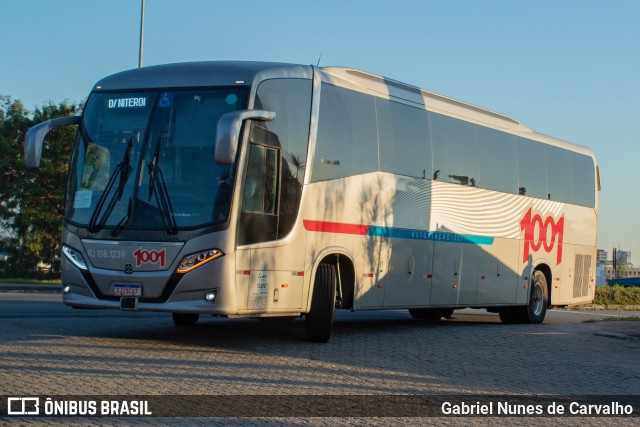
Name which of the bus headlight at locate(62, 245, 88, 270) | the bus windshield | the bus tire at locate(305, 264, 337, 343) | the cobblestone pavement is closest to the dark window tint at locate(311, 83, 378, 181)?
the bus tire at locate(305, 264, 337, 343)

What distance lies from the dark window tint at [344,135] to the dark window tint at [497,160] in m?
4.66

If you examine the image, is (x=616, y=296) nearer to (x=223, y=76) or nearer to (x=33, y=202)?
(x=33, y=202)

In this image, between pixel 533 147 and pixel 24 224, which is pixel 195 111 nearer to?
pixel 533 147

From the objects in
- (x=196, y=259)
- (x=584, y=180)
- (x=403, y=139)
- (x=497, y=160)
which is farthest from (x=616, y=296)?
(x=196, y=259)

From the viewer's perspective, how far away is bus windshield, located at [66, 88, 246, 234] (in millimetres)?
13251

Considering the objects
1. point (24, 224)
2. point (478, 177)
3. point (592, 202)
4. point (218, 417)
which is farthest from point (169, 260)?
point (24, 224)

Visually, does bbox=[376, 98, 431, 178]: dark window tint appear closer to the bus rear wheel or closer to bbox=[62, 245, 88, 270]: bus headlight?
bbox=[62, 245, 88, 270]: bus headlight

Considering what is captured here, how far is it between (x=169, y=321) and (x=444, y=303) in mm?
5143

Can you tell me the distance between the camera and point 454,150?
19375 millimetres

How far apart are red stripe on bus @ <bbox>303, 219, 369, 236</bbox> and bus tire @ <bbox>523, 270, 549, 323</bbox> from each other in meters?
7.73

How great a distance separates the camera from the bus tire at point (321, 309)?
48.7ft

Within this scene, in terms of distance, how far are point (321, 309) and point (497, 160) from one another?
25.2 ft

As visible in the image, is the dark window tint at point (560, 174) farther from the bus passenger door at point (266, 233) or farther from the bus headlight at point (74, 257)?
the bus headlight at point (74, 257)

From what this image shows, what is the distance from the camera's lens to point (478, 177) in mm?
20250
